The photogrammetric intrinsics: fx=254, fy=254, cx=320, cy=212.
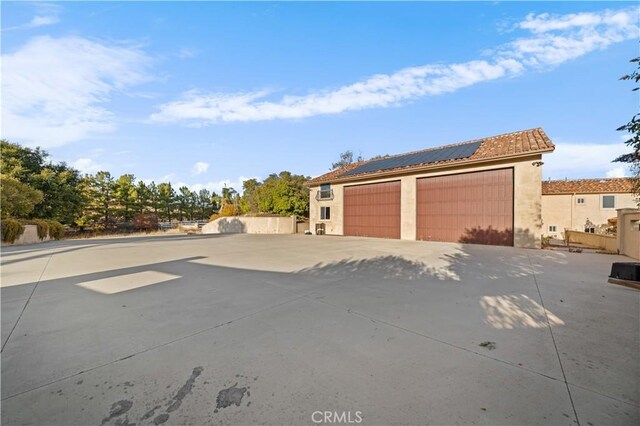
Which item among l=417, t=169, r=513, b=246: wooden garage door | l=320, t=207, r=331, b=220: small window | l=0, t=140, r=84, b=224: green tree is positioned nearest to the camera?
l=417, t=169, r=513, b=246: wooden garage door

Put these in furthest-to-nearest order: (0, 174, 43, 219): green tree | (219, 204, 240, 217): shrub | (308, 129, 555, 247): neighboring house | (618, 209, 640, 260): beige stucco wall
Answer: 1. (219, 204, 240, 217): shrub
2. (0, 174, 43, 219): green tree
3. (308, 129, 555, 247): neighboring house
4. (618, 209, 640, 260): beige stucco wall

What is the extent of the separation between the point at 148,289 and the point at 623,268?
29.3ft

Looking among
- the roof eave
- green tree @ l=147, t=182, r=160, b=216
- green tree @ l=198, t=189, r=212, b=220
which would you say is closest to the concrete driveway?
the roof eave

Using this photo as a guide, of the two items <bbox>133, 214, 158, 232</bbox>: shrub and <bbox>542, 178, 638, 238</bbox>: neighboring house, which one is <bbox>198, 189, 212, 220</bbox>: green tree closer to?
<bbox>133, 214, 158, 232</bbox>: shrub

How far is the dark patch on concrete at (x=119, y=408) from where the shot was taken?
1639 mm

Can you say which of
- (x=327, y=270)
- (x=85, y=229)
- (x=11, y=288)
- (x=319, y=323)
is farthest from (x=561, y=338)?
(x=85, y=229)

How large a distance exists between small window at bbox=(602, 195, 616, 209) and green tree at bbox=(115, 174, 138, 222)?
156ft

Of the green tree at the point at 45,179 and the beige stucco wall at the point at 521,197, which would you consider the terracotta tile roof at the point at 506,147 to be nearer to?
the beige stucco wall at the point at 521,197

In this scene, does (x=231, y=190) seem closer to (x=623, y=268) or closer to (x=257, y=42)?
(x=257, y=42)

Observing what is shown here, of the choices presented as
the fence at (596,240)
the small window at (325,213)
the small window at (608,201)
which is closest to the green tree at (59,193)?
the small window at (325,213)

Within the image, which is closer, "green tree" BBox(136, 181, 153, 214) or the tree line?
the tree line

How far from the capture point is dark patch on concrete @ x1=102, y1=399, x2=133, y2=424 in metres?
1.64

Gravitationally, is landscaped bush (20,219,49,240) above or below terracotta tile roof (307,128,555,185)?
below

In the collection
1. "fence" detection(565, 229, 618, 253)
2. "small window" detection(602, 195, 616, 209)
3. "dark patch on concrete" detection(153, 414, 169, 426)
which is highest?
"small window" detection(602, 195, 616, 209)
